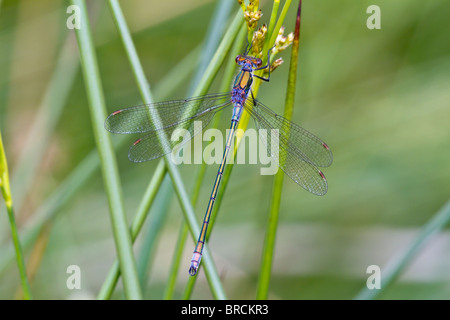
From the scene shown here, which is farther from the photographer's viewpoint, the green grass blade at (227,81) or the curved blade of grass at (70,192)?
the curved blade of grass at (70,192)

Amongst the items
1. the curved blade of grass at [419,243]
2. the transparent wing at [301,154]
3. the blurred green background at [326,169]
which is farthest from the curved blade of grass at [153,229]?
the blurred green background at [326,169]

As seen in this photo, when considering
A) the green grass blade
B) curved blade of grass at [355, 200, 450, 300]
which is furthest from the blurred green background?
the green grass blade

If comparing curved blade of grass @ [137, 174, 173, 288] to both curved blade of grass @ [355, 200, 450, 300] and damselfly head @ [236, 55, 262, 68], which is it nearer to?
damselfly head @ [236, 55, 262, 68]

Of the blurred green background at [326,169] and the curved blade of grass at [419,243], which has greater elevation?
the blurred green background at [326,169]

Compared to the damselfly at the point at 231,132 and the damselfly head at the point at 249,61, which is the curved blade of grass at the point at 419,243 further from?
the damselfly head at the point at 249,61

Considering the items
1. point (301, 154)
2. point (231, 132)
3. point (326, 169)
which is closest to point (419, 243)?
point (301, 154)

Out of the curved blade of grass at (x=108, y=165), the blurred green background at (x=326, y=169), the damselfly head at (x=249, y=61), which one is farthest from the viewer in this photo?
the blurred green background at (x=326, y=169)

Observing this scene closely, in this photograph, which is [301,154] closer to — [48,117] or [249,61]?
[249,61]
